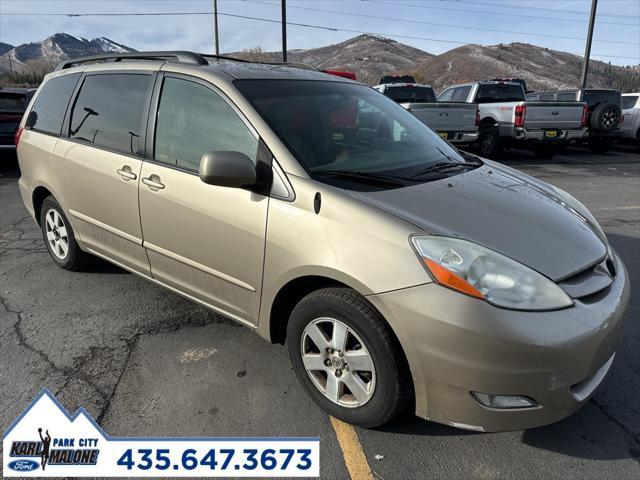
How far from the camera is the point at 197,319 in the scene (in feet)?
11.7

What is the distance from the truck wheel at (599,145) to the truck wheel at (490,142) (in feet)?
12.2

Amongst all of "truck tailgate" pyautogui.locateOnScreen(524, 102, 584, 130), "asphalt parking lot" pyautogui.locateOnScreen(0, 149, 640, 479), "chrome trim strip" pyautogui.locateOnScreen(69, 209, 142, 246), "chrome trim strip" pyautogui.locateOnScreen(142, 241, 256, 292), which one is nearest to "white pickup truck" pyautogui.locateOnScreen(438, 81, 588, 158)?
"truck tailgate" pyautogui.locateOnScreen(524, 102, 584, 130)

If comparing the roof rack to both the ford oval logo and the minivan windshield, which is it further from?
the ford oval logo

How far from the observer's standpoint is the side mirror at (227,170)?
8.04ft

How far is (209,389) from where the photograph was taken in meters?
2.75

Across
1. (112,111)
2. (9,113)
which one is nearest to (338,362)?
(112,111)

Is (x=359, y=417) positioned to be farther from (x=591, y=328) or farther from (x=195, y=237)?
(x=195, y=237)

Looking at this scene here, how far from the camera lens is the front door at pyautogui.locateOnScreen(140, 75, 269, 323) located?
2656mm

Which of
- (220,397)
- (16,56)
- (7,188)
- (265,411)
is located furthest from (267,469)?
(16,56)

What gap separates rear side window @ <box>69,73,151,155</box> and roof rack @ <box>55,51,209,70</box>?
0.69ft

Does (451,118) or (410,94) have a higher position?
(410,94)

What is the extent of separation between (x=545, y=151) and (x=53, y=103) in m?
12.9

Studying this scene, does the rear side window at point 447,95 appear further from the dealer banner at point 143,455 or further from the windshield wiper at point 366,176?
the dealer banner at point 143,455

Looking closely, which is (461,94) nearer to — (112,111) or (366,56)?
(112,111)
